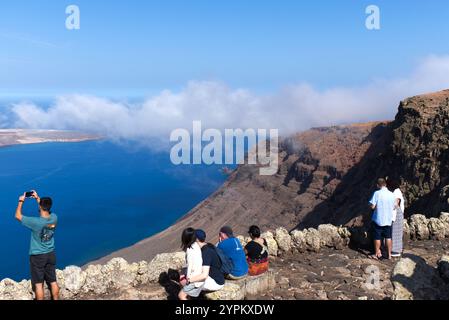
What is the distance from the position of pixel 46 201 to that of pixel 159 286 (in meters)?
2.99

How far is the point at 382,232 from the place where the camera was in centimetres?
1029

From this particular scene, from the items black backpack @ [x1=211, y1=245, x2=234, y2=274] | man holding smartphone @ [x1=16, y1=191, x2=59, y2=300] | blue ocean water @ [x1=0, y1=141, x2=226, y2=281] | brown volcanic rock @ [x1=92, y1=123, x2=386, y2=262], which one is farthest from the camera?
blue ocean water @ [x1=0, y1=141, x2=226, y2=281]

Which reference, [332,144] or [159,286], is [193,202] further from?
[159,286]

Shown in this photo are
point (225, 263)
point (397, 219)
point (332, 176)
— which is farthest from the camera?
point (332, 176)

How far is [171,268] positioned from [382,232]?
16.4 ft

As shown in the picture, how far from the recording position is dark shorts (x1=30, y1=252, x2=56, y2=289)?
24.1 ft

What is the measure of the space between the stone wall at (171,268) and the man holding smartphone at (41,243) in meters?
0.67

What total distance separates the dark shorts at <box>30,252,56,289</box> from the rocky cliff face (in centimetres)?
2535

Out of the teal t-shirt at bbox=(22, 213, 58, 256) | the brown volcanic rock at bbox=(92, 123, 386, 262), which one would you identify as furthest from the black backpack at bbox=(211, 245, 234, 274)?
the brown volcanic rock at bbox=(92, 123, 386, 262)

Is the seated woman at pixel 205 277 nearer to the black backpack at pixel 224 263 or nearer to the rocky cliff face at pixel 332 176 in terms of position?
the black backpack at pixel 224 263

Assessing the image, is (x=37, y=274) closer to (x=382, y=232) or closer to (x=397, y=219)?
(x=382, y=232)

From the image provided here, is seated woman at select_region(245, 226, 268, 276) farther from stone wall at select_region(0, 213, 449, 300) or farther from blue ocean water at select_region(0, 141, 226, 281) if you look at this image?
blue ocean water at select_region(0, 141, 226, 281)

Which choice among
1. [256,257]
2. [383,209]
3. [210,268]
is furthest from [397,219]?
[210,268]

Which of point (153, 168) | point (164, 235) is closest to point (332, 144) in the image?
point (164, 235)
